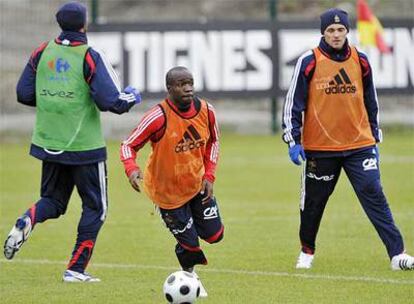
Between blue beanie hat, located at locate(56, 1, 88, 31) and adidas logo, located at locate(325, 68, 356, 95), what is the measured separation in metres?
2.25

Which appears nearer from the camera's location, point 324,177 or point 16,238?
point 16,238

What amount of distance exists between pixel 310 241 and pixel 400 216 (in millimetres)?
3780

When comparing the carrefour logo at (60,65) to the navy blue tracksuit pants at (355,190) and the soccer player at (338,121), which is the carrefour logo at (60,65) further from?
the navy blue tracksuit pants at (355,190)

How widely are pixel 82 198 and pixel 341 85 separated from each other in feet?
8.14

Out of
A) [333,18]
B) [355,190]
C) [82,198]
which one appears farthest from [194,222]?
[333,18]

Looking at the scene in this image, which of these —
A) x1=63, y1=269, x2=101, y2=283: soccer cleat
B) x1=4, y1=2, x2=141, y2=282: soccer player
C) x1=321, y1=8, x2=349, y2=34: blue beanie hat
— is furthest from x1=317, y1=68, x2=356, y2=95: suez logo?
x1=63, y1=269, x2=101, y2=283: soccer cleat

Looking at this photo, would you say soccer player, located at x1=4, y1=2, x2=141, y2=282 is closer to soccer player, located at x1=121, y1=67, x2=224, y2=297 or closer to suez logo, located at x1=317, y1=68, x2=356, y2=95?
soccer player, located at x1=121, y1=67, x2=224, y2=297

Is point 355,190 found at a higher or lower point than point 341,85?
lower

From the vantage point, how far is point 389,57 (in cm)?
2603

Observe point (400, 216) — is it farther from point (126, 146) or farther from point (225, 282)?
point (126, 146)

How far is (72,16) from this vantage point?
34.5ft

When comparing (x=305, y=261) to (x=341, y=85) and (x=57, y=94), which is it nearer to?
(x=341, y=85)

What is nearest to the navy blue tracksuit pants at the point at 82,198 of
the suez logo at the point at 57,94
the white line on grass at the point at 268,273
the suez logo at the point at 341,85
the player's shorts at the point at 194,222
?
the suez logo at the point at 57,94

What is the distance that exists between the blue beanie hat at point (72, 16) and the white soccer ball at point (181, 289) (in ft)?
8.97
